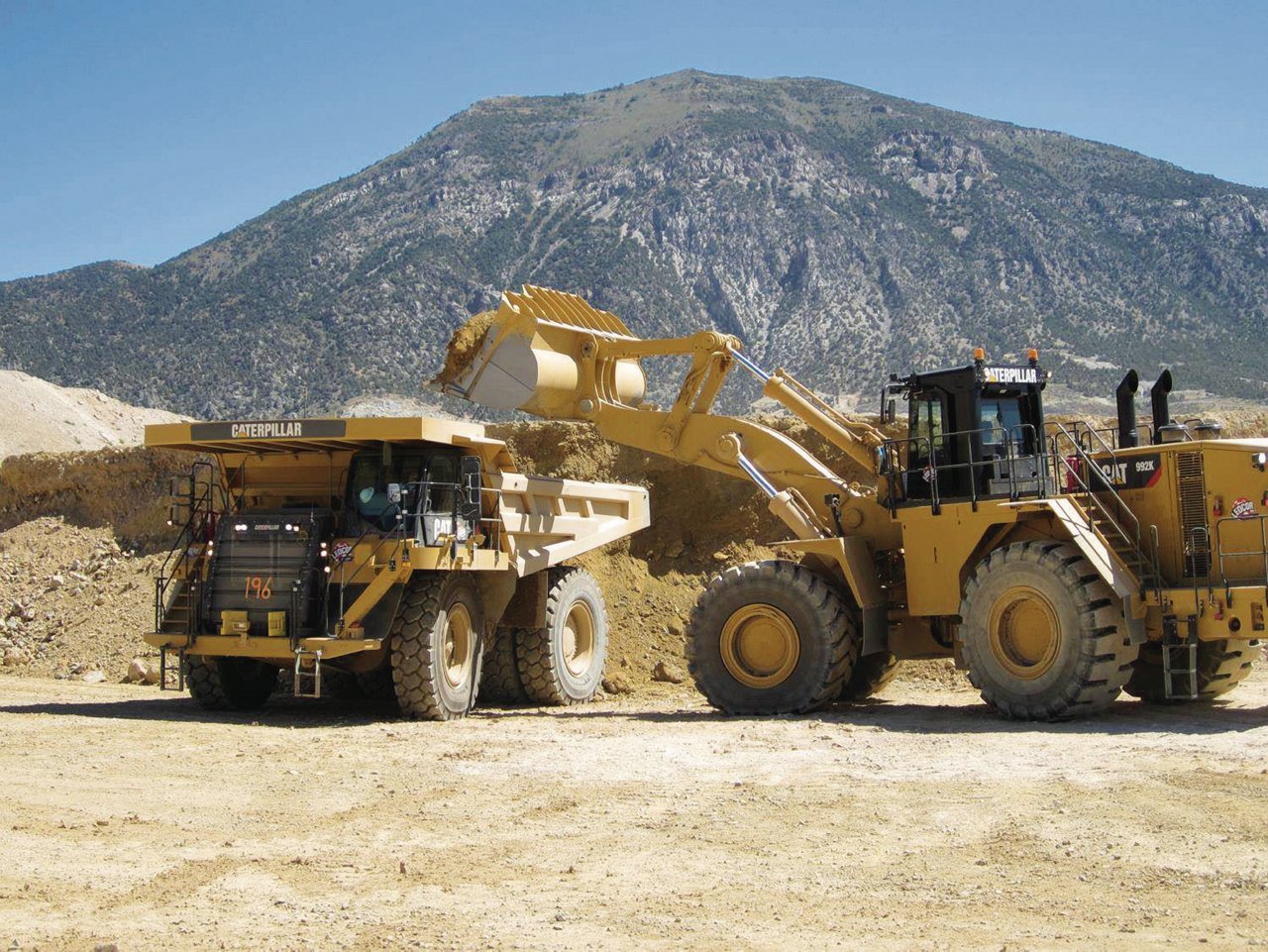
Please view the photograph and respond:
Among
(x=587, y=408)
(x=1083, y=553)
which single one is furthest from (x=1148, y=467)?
(x=587, y=408)

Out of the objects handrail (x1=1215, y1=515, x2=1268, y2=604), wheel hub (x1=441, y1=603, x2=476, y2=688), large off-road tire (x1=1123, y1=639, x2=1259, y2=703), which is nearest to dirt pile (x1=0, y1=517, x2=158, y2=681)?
wheel hub (x1=441, y1=603, x2=476, y2=688)

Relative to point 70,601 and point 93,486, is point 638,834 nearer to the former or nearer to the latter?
point 70,601

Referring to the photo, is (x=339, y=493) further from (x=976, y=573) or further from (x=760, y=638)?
(x=976, y=573)

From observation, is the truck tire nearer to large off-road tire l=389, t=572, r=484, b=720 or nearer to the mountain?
large off-road tire l=389, t=572, r=484, b=720

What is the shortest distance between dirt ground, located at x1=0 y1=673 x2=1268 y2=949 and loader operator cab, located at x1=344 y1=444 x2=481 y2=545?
191 centimetres

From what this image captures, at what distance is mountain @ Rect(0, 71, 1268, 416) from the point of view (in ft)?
224

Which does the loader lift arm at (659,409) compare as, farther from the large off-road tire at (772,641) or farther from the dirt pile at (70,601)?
the dirt pile at (70,601)

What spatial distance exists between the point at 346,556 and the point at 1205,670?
8.22 metres

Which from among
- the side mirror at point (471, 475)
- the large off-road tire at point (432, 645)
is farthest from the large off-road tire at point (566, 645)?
the side mirror at point (471, 475)

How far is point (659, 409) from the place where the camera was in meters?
15.8

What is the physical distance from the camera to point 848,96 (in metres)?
115

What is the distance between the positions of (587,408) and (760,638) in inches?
127

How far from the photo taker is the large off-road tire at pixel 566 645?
1578 centimetres

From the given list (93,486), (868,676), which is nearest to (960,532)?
(868,676)
